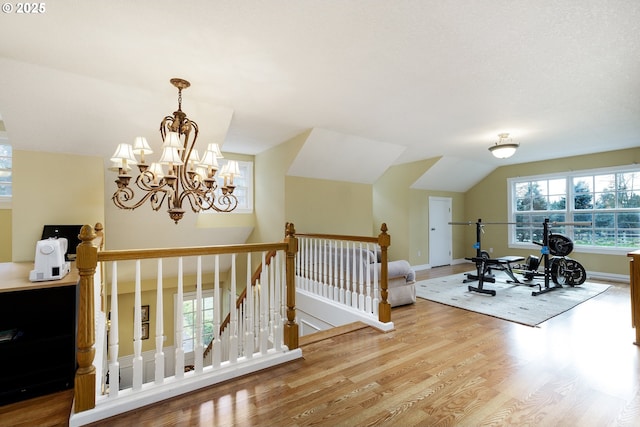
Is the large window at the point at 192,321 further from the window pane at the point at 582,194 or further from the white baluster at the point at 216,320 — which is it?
the window pane at the point at 582,194

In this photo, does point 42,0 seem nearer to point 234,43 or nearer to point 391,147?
point 234,43

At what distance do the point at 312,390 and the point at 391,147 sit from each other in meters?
4.42

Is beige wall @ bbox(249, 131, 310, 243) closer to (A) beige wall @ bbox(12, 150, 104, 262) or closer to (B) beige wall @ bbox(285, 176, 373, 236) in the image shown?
(B) beige wall @ bbox(285, 176, 373, 236)

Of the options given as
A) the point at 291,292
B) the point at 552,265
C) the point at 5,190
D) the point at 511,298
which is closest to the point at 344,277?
the point at 291,292

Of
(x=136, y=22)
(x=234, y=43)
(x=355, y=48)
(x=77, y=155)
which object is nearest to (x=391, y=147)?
(x=355, y=48)

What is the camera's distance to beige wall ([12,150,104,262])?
128 inches

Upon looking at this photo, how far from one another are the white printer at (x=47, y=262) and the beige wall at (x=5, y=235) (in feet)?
10.2

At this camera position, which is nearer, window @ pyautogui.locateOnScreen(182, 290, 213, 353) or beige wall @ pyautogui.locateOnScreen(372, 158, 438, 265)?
window @ pyautogui.locateOnScreen(182, 290, 213, 353)

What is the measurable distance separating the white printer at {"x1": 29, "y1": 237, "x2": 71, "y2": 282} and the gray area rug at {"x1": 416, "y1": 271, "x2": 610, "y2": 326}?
436 centimetres

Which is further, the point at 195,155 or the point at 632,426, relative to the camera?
the point at 195,155

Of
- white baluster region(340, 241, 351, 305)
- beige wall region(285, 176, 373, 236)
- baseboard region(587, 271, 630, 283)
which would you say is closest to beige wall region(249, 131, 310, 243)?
beige wall region(285, 176, 373, 236)

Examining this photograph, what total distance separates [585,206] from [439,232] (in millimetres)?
2962

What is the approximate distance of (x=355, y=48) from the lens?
2383 mm

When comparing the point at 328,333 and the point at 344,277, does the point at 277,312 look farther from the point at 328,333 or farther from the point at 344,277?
the point at 344,277
